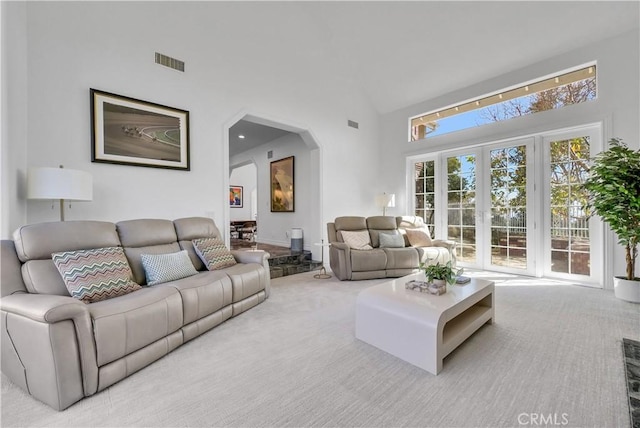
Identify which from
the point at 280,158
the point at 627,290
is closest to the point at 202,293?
the point at 627,290

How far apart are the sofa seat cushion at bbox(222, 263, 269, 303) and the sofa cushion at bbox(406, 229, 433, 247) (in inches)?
108

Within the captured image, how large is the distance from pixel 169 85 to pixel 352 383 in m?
3.86

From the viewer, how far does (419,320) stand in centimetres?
197

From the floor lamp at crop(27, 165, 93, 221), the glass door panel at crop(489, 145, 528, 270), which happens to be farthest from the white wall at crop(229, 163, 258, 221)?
the floor lamp at crop(27, 165, 93, 221)

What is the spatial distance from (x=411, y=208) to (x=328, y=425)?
5129 mm

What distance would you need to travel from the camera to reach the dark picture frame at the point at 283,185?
21.4 ft

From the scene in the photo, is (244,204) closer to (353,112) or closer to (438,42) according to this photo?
(353,112)

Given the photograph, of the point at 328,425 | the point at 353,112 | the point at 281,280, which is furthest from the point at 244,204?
the point at 328,425

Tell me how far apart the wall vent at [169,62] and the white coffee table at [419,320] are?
360 centimetres

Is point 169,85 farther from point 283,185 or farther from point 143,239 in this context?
point 283,185

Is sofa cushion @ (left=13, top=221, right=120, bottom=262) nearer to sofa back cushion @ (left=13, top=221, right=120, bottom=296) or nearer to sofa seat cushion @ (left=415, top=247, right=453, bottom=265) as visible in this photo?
sofa back cushion @ (left=13, top=221, right=120, bottom=296)

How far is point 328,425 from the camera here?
1429mm

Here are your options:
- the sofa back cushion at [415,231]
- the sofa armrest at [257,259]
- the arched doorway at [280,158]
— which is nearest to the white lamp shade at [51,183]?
the sofa armrest at [257,259]

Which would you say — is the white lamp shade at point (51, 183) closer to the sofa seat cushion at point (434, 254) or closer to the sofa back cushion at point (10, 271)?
the sofa back cushion at point (10, 271)
